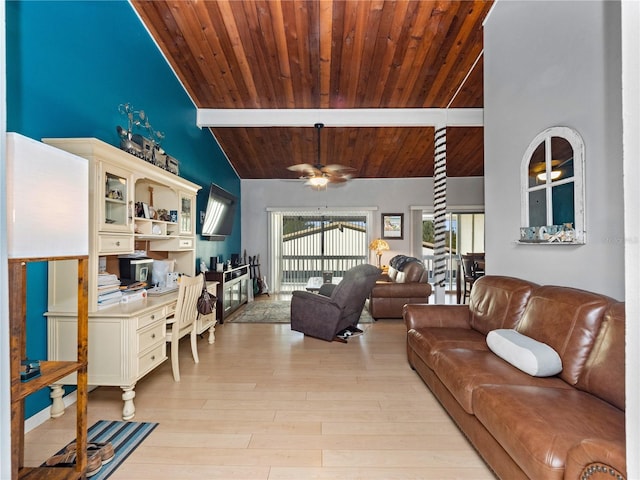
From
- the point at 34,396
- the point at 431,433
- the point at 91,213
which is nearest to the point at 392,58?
the point at 91,213

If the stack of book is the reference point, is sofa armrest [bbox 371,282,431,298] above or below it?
below

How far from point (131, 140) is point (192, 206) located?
119cm

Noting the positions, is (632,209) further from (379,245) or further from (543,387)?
(379,245)

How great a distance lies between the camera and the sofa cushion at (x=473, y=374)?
1.71m

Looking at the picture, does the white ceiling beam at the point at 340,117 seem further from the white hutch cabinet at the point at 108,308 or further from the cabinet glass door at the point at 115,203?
the cabinet glass door at the point at 115,203

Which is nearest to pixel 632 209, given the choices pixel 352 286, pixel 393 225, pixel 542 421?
pixel 542 421

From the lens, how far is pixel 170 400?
239cm

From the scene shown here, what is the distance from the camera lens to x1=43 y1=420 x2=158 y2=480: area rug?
173cm

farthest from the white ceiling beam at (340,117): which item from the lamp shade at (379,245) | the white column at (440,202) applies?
the lamp shade at (379,245)

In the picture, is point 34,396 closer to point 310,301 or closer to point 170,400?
point 170,400

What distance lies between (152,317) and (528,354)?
261 centimetres

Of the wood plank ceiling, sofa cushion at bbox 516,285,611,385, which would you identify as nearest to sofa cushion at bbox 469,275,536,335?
sofa cushion at bbox 516,285,611,385

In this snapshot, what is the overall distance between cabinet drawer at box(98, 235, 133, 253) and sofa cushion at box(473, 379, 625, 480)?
260cm

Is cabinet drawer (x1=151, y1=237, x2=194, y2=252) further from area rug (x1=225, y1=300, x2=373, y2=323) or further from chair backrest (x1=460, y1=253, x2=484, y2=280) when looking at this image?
chair backrest (x1=460, y1=253, x2=484, y2=280)
